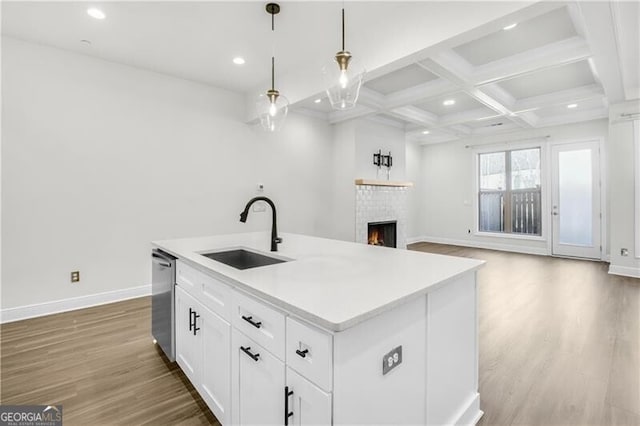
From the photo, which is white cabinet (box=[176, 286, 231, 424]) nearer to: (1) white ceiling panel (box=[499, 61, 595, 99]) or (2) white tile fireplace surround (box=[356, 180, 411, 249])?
(2) white tile fireplace surround (box=[356, 180, 411, 249])

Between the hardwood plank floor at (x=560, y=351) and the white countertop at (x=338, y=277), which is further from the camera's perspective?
the hardwood plank floor at (x=560, y=351)

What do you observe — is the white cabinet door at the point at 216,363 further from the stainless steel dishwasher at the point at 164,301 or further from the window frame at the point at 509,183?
the window frame at the point at 509,183

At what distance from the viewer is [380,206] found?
5.84 meters

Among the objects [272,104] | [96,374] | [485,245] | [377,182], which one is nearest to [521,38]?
[272,104]

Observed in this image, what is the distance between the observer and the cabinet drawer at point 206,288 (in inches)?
57.4

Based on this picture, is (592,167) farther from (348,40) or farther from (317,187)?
(348,40)

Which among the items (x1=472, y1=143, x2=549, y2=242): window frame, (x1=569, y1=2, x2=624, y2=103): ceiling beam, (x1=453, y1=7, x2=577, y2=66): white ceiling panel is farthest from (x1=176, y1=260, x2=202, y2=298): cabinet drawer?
(x1=472, y1=143, x2=549, y2=242): window frame

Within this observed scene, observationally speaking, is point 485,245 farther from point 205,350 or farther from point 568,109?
point 205,350

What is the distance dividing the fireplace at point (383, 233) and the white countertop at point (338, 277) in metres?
3.83

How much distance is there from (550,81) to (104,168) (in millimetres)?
5848

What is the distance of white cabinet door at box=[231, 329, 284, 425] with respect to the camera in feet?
3.64

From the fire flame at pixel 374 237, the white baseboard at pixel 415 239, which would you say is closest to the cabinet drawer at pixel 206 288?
the fire flame at pixel 374 237

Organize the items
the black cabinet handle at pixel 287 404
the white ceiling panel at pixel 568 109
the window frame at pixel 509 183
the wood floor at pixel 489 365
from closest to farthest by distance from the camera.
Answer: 1. the black cabinet handle at pixel 287 404
2. the wood floor at pixel 489 365
3. the white ceiling panel at pixel 568 109
4. the window frame at pixel 509 183

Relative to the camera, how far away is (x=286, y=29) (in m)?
2.81
